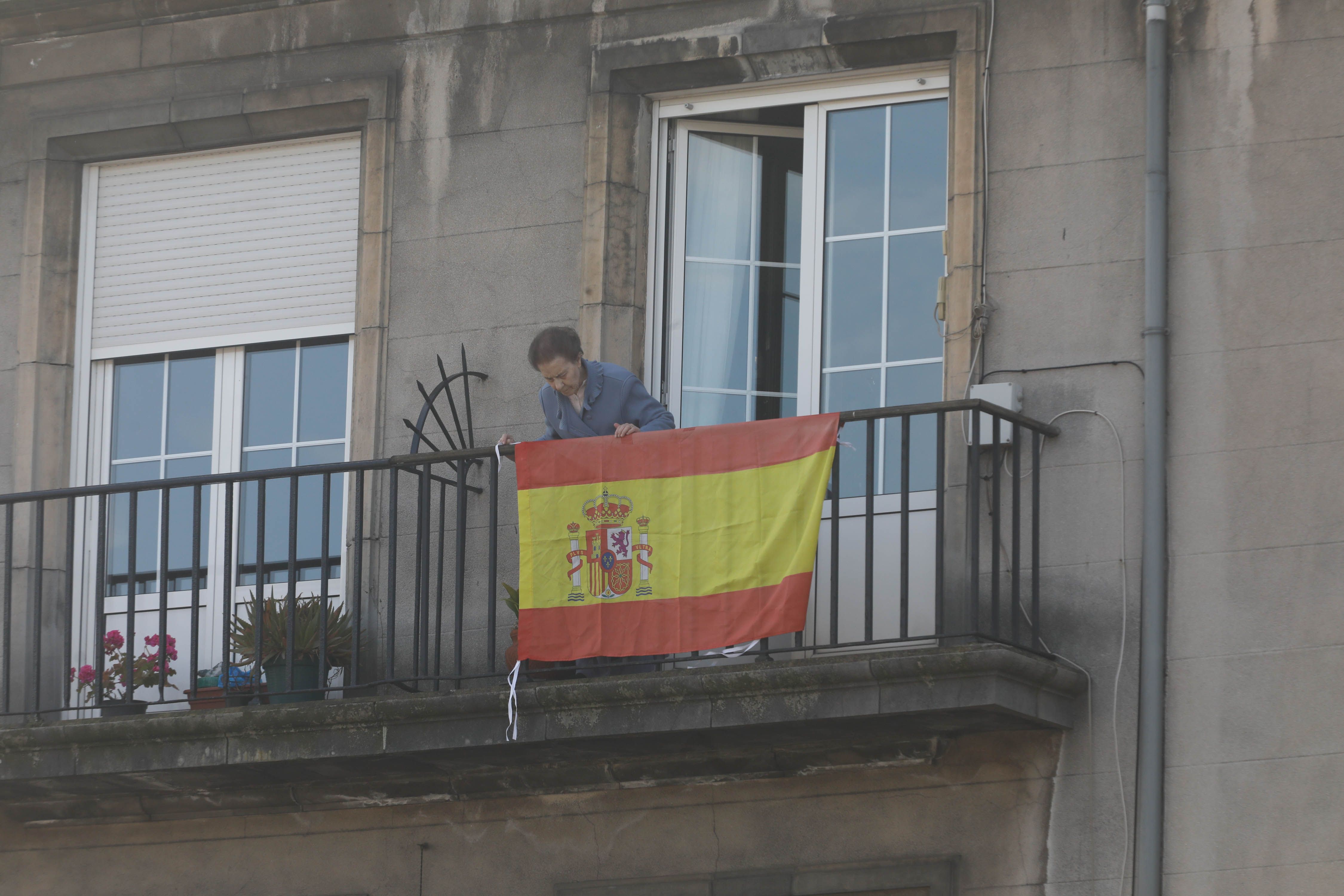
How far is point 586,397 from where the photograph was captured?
9852mm

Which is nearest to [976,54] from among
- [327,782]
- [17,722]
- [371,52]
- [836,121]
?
[836,121]

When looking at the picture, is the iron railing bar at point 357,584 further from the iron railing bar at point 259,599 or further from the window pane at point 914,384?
the window pane at point 914,384

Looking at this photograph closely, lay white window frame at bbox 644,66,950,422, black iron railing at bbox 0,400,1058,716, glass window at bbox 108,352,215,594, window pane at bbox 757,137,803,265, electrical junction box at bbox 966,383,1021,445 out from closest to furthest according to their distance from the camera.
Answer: black iron railing at bbox 0,400,1058,716
electrical junction box at bbox 966,383,1021,445
white window frame at bbox 644,66,950,422
window pane at bbox 757,137,803,265
glass window at bbox 108,352,215,594

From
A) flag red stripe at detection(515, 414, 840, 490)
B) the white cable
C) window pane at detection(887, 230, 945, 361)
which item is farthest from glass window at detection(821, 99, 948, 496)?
the white cable

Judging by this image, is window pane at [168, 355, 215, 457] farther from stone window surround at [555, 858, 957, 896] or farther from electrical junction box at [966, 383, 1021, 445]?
electrical junction box at [966, 383, 1021, 445]

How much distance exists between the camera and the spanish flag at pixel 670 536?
30.1ft

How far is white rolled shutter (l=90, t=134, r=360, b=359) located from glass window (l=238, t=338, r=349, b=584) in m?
0.14

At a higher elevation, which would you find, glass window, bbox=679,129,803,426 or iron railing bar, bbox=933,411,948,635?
glass window, bbox=679,129,803,426

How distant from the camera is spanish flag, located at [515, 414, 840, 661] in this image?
919 cm

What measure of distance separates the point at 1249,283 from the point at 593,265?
9.57 feet

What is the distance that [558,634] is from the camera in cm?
942

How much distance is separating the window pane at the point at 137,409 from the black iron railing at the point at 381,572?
24 centimetres

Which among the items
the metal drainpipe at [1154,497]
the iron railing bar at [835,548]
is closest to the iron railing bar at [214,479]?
the iron railing bar at [835,548]

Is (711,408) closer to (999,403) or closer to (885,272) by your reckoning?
(885,272)
